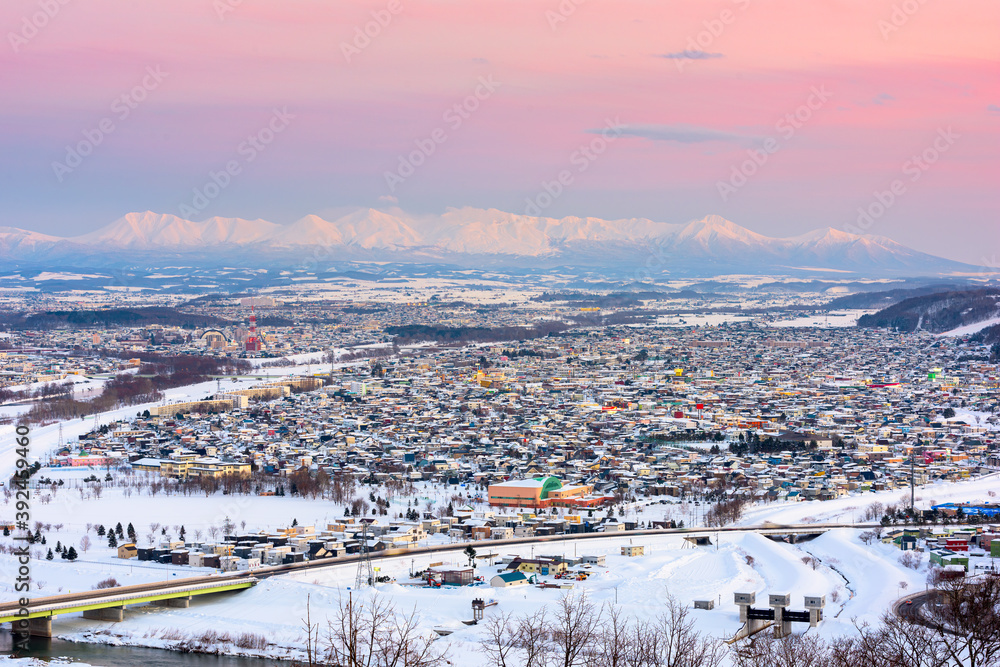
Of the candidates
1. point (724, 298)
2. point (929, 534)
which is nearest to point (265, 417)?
point (929, 534)

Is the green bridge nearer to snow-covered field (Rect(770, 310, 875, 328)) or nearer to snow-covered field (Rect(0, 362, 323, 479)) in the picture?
snow-covered field (Rect(0, 362, 323, 479))

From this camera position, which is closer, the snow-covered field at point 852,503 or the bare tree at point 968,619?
the bare tree at point 968,619

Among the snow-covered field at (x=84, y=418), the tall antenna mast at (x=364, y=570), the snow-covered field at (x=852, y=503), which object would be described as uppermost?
the snow-covered field at (x=84, y=418)

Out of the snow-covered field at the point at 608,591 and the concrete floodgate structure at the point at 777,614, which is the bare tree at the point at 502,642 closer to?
the snow-covered field at the point at 608,591

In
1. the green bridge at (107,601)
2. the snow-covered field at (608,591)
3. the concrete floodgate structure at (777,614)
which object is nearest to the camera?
the green bridge at (107,601)

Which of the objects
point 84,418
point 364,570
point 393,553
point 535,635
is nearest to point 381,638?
point 535,635

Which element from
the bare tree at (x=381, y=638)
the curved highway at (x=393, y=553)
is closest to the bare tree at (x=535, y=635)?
the bare tree at (x=381, y=638)

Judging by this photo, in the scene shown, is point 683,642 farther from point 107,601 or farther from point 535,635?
point 107,601

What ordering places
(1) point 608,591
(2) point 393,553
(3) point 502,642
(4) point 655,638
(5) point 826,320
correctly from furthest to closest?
(5) point 826,320 → (2) point 393,553 → (1) point 608,591 → (3) point 502,642 → (4) point 655,638

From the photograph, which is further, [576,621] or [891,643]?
[576,621]
